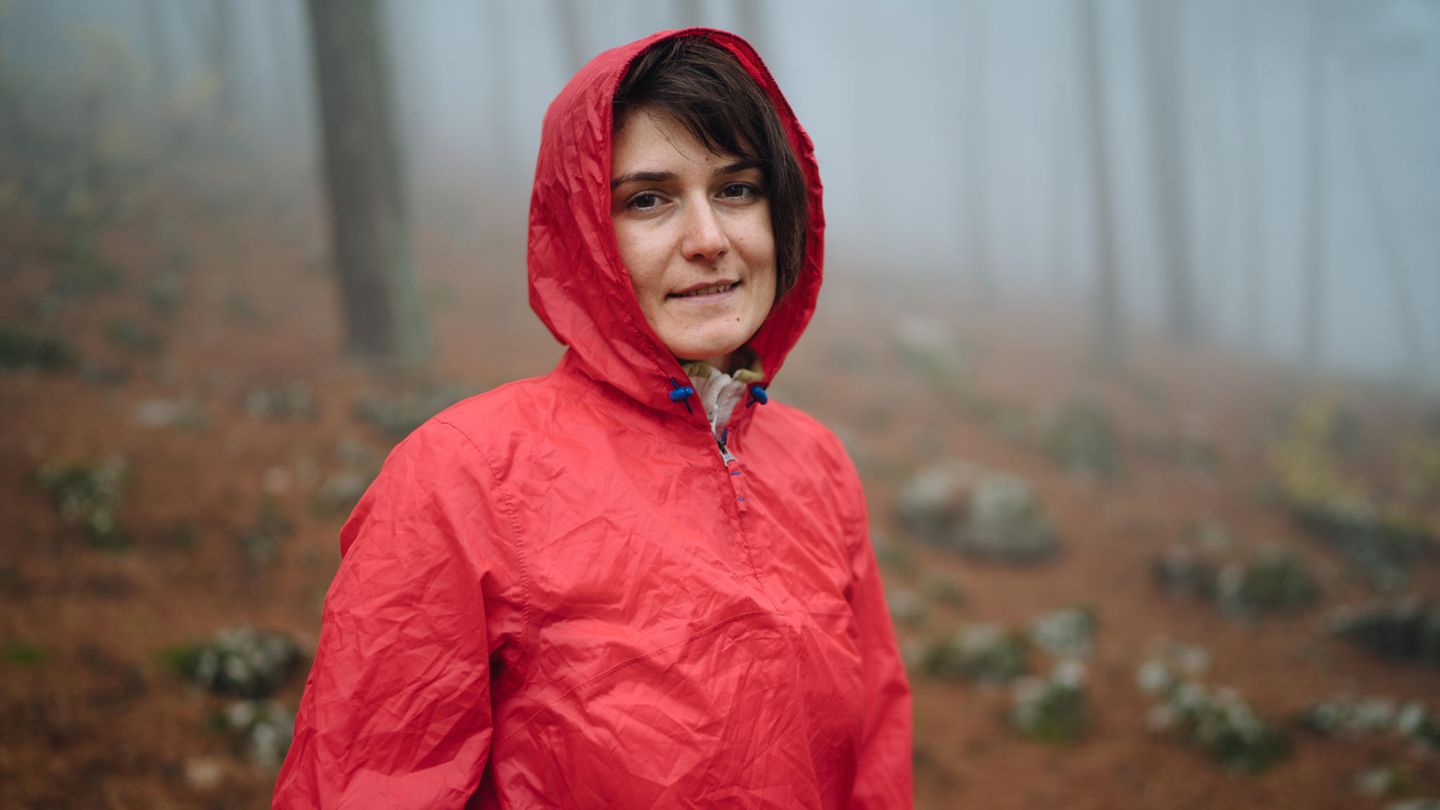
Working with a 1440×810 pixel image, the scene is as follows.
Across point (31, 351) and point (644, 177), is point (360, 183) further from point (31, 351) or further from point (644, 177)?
point (644, 177)

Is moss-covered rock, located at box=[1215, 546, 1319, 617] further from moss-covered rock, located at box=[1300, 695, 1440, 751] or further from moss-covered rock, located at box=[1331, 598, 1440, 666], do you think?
moss-covered rock, located at box=[1300, 695, 1440, 751]

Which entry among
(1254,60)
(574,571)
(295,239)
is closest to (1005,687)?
(574,571)

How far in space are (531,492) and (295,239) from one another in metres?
11.0

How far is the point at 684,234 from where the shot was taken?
1493mm

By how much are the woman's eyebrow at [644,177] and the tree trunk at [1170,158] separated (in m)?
17.0

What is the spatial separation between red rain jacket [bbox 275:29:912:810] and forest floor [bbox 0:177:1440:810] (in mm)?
2526

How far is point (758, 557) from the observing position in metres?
1.49

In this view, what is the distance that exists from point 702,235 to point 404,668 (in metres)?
0.88

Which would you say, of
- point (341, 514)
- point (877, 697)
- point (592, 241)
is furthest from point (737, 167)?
point (341, 514)

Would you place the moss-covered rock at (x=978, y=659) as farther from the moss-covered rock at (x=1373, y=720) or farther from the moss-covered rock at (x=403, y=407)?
the moss-covered rock at (x=403, y=407)

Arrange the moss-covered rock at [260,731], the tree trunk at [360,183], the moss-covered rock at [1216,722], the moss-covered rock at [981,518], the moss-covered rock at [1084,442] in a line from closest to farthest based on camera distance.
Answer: the moss-covered rock at [260,731]
the moss-covered rock at [1216,722]
the tree trunk at [360,183]
the moss-covered rock at [981,518]
the moss-covered rock at [1084,442]

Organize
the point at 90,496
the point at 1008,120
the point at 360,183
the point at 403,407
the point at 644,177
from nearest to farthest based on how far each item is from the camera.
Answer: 1. the point at 644,177
2. the point at 90,496
3. the point at 403,407
4. the point at 360,183
5. the point at 1008,120

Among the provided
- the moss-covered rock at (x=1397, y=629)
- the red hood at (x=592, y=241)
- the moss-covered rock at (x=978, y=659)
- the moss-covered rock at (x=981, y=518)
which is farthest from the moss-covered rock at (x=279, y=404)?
the moss-covered rock at (x=1397, y=629)

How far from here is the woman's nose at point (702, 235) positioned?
1.47 meters
